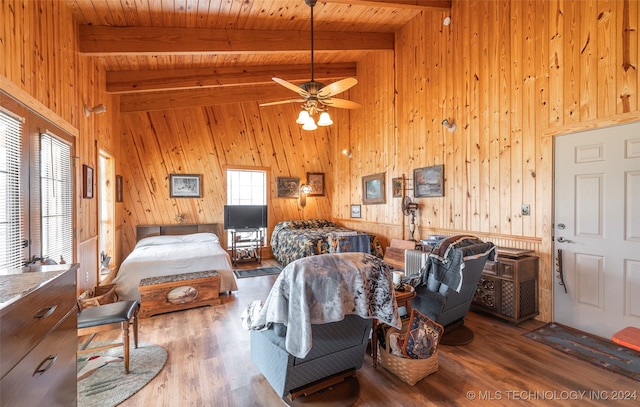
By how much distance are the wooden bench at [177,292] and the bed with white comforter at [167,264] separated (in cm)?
11

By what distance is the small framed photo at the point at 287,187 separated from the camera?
7.28 meters

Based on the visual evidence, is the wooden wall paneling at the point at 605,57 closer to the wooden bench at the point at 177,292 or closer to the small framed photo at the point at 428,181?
the small framed photo at the point at 428,181

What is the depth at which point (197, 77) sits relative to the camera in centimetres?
491

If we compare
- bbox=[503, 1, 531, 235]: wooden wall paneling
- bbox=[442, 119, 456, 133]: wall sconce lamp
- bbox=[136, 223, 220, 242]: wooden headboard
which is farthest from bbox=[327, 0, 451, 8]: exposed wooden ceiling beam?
bbox=[136, 223, 220, 242]: wooden headboard

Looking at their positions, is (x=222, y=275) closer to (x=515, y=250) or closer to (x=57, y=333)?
(x=57, y=333)

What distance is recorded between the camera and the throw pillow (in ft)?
7.30

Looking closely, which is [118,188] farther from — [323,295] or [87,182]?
[323,295]

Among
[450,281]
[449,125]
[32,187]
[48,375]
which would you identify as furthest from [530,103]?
[32,187]

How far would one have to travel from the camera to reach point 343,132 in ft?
24.5

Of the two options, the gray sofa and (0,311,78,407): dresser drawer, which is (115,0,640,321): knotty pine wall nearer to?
the gray sofa

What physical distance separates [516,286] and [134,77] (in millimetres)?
6052

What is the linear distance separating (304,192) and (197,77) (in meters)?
3.52

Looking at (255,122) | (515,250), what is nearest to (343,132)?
(255,122)

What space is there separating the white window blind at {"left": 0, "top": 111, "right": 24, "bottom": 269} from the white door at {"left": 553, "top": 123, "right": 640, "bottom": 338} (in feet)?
15.8
